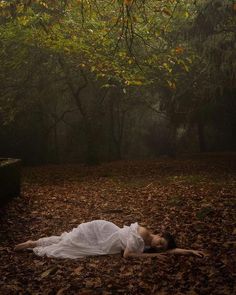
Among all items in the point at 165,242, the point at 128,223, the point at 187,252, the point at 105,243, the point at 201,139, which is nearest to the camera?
the point at 187,252

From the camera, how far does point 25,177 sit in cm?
1897

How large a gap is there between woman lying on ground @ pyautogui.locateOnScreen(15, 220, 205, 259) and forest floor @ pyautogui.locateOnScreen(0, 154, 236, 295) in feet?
0.45

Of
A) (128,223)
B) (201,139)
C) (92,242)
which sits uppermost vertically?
(201,139)

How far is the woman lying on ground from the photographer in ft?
22.3

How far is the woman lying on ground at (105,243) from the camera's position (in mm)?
6793

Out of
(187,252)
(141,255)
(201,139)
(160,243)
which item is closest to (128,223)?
(160,243)

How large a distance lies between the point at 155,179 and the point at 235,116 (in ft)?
35.4

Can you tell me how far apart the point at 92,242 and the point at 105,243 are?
0.23 meters

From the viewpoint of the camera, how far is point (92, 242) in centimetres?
725

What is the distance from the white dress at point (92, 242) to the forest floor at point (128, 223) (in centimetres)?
16

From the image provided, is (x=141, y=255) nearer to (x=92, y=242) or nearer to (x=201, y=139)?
(x=92, y=242)

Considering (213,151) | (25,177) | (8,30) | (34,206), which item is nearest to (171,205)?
(34,206)

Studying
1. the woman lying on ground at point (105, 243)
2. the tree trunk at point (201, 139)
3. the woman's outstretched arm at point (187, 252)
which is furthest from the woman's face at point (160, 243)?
the tree trunk at point (201, 139)

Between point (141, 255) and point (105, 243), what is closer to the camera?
point (141, 255)
